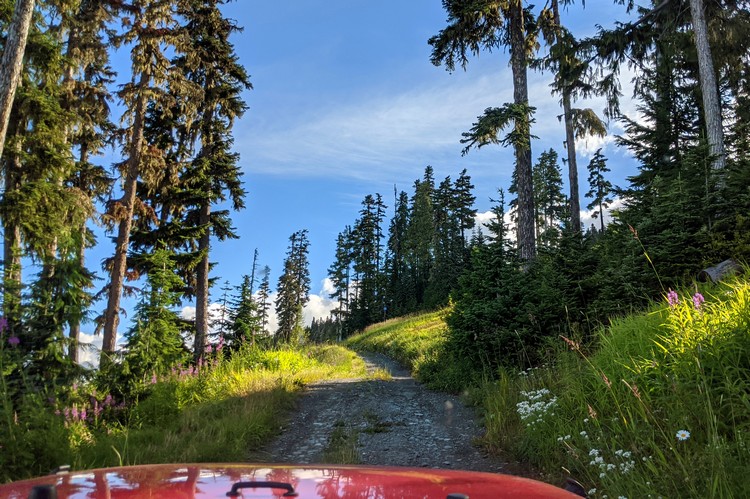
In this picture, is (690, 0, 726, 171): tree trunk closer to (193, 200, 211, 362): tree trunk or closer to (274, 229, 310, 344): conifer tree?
(193, 200, 211, 362): tree trunk

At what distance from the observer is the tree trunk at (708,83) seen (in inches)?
444

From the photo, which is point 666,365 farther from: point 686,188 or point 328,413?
point 328,413

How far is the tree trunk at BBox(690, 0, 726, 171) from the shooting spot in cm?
1129

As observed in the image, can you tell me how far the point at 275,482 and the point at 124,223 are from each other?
16382mm

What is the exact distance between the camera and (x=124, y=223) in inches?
611

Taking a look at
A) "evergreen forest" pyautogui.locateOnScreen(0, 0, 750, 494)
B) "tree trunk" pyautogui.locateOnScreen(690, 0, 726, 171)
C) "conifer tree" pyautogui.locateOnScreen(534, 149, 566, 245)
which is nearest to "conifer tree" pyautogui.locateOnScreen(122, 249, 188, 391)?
"evergreen forest" pyautogui.locateOnScreen(0, 0, 750, 494)

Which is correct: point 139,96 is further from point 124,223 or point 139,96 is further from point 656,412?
point 656,412

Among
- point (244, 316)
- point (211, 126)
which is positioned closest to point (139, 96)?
point (211, 126)

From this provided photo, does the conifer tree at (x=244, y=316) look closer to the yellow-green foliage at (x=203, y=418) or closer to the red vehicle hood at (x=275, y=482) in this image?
the yellow-green foliage at (x=203, y=418)

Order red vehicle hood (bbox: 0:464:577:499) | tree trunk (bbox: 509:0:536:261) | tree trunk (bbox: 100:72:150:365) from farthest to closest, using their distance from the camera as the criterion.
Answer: tree trunk (bbox: 100:72:150:365) → tree trunk (bbox: 509:0:536:261) → red vehicle hood (bbox: 0:464:577:499)

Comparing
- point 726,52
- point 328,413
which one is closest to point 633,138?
point 726,52

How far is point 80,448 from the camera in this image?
16.1 ft

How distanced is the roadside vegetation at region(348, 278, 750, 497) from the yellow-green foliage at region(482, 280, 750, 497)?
12 millimetres

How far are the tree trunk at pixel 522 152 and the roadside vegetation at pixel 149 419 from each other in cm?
777
